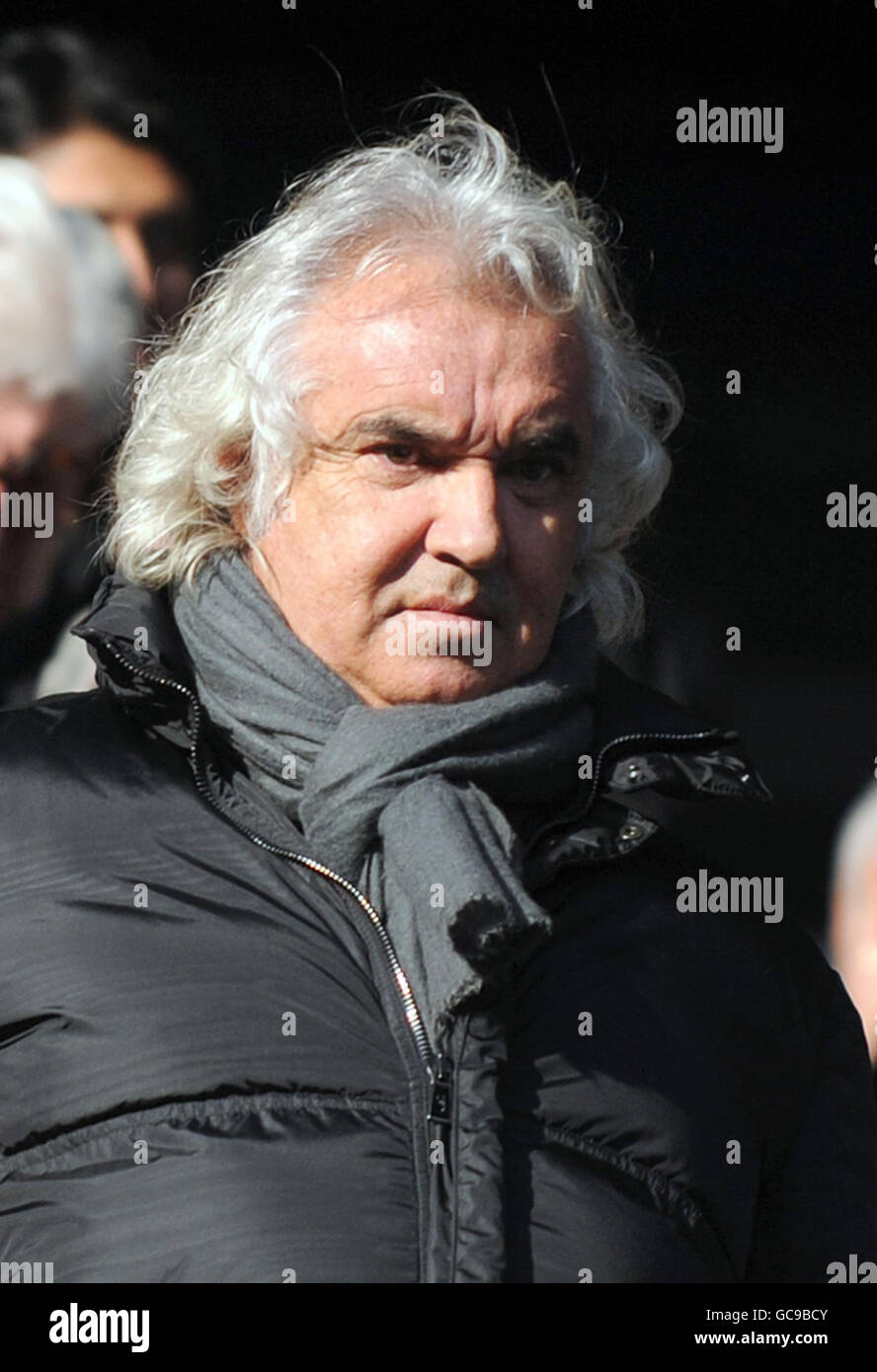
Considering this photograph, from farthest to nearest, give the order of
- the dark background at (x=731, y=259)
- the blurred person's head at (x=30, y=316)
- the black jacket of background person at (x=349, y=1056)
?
the dark background at (x=731, y=259) < the blurred person's head at (x=30, y=316) < the black jacket of background person at (x=349, y=1056)

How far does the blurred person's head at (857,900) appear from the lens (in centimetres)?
342

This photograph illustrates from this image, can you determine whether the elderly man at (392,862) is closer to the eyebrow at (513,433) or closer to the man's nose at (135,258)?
the eyebrow at (513,433)

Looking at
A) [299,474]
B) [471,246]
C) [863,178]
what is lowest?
[299,474]

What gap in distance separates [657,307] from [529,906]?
183 centimetres

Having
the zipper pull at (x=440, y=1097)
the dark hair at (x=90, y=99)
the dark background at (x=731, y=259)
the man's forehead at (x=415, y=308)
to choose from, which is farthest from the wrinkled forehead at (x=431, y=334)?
the dark background at (x=731, y=259)

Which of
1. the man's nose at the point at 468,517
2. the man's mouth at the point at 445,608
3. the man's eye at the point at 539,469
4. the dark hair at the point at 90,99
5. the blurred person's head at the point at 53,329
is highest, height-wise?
the dark hair at the point at 90,99

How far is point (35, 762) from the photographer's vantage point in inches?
82.5

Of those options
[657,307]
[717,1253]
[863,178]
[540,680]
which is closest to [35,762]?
[540,680]

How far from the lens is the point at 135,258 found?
10.00 feet

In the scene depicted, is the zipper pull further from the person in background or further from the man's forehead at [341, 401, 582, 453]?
the person in background

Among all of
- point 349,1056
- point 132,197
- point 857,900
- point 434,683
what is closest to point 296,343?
point 434,683

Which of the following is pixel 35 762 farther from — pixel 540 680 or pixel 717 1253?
pixel 717 1253

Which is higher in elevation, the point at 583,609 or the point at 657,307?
the point at 657,307

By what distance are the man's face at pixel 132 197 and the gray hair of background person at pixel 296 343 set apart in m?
0.54
